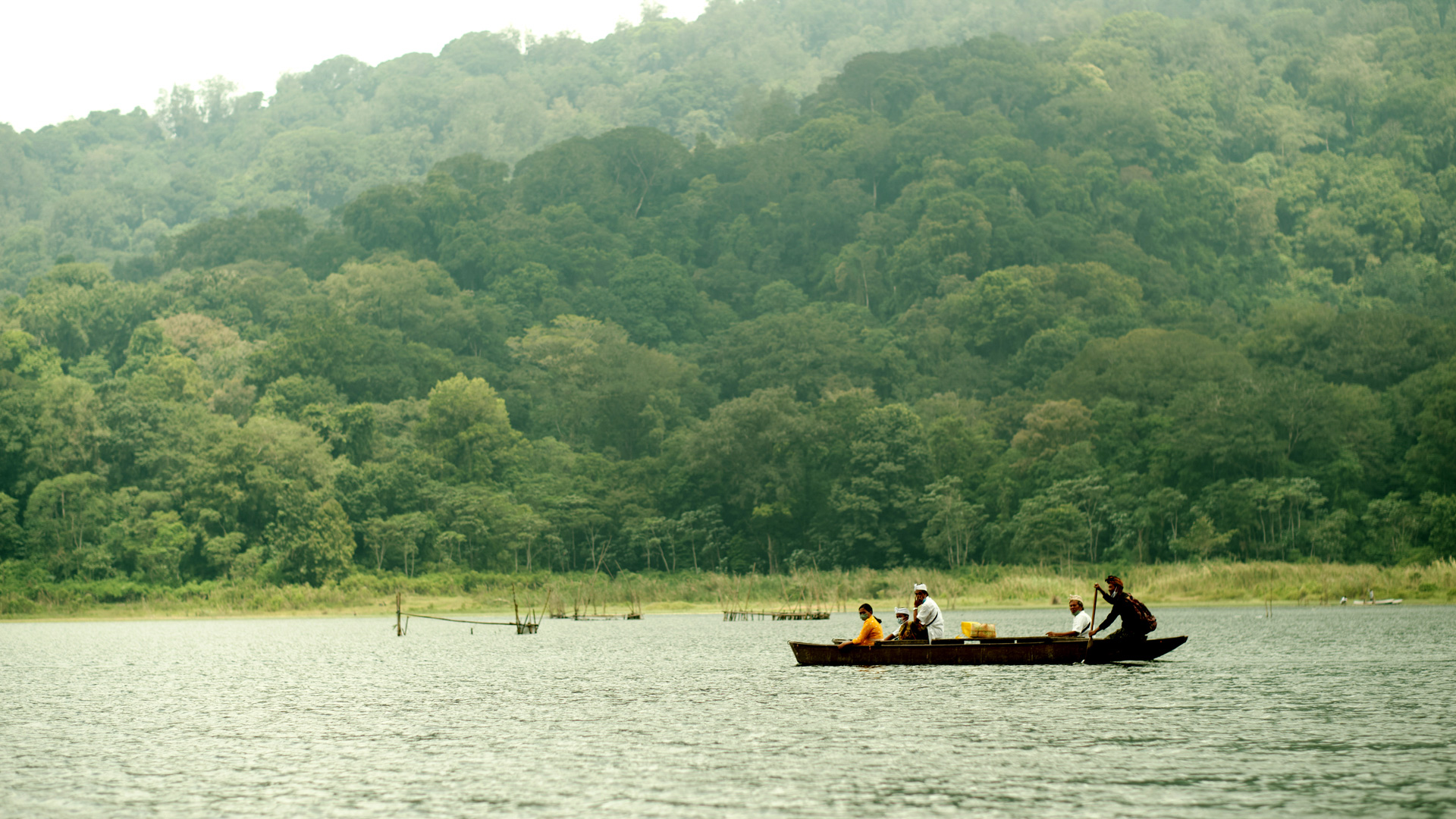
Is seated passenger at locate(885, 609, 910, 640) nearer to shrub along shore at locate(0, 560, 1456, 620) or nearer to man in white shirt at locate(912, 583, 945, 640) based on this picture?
man in white shirt at locate(912, 583, 945, 640)

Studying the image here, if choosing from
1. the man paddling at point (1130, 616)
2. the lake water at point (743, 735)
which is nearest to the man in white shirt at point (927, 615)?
the lake water at point (743, 735)

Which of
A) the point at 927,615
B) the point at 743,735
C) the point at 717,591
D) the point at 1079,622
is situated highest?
the point at 717,591

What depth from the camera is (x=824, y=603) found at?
64500mm

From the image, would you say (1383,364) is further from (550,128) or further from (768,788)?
(550,128)

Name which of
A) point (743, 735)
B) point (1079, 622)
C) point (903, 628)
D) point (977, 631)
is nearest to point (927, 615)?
point (903, 628)

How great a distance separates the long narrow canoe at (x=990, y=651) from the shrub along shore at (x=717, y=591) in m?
27.1

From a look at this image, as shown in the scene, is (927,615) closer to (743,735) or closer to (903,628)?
(903,628)

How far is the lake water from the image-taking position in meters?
17.5

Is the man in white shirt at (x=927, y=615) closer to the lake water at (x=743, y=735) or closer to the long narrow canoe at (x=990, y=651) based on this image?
the long narrow canoe at (x=990, y=651)

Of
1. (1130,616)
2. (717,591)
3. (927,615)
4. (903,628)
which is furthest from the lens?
(717,591)

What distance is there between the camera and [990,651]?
31234 mm

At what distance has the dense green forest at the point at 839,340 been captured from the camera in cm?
7862

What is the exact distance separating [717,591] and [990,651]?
39.7 meters

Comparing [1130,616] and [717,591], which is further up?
[717,591]
